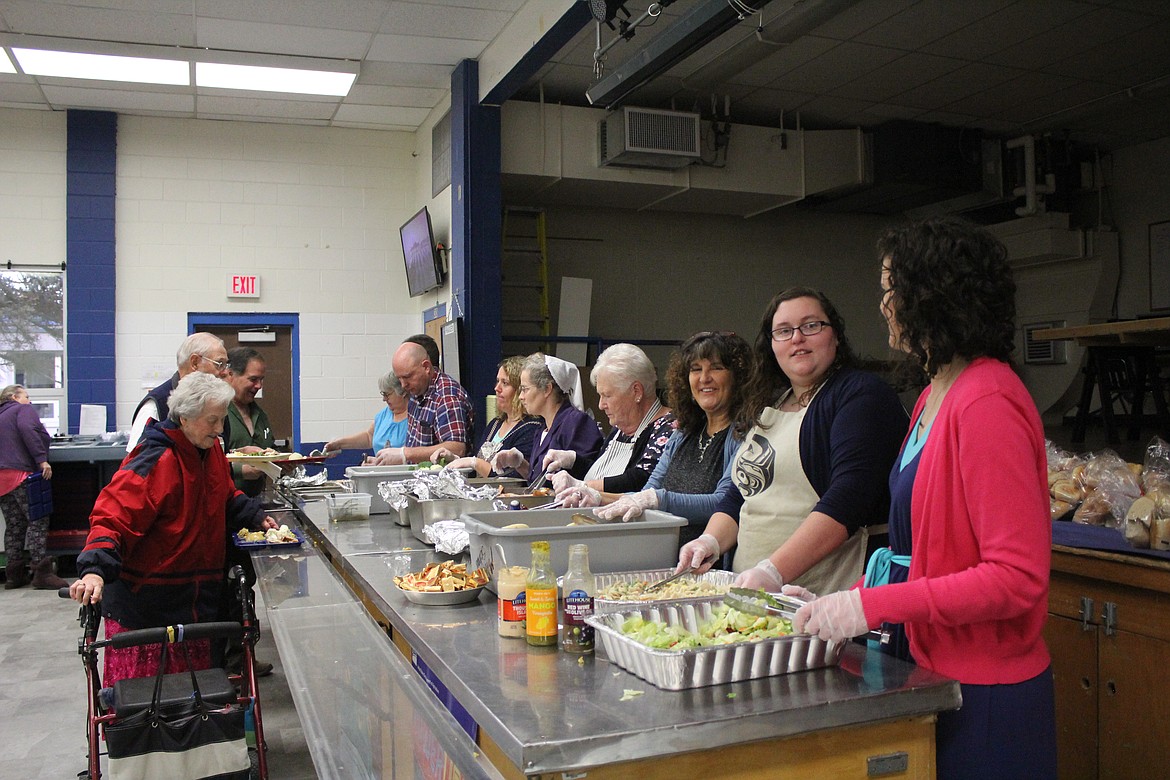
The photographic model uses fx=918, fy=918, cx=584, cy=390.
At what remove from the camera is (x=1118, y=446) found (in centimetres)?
687

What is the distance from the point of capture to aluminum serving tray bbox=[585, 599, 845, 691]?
1.46 metres

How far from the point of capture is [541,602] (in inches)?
69.0

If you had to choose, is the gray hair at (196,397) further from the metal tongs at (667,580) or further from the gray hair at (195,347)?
the metal tongs at (667,580)

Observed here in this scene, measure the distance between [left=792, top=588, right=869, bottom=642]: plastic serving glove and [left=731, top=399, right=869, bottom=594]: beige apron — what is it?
1.97 feet

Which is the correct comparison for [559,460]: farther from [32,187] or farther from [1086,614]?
[32,187]

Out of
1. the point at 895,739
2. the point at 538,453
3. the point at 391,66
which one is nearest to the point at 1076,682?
the point at 895,739

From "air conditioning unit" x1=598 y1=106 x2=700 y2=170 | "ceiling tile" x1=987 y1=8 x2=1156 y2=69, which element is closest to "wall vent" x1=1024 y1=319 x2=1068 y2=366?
"ceiling tile" x1=987 y1=8 x2=1156 y2=69

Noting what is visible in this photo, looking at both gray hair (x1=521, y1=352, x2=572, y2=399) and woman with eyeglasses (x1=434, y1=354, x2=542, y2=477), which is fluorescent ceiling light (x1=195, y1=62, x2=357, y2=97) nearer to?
woman with eyeglasses (x1=434, y1=354, x2=542, y2=477)

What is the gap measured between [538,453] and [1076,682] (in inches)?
86.4

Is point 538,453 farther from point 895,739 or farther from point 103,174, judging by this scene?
point 103,174

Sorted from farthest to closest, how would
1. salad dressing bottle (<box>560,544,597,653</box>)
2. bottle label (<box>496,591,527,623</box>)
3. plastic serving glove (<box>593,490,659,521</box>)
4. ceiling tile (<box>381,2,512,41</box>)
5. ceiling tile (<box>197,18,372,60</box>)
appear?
ceiling tile (<box>197,18,372,60</box>)
ceiling tile (<box>381,2,512,41</box>)
plastic serving glove (<box>593,490,659,521</box>)
bottle label (<box>496,591,527,623</box>)
salad dressing bottle (<box>560,544,597,653</box>)

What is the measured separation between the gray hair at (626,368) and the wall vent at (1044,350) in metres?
6.71

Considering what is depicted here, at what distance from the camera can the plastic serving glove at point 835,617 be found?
1.45m

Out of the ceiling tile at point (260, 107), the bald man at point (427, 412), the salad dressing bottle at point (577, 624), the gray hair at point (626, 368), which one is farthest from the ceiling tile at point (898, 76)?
the salad dressing bottle at point (577, 624)
